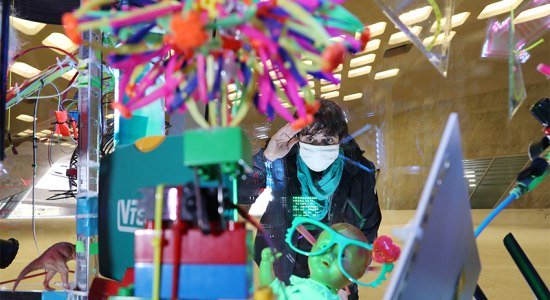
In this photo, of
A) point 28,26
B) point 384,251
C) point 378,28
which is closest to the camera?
point 384,251

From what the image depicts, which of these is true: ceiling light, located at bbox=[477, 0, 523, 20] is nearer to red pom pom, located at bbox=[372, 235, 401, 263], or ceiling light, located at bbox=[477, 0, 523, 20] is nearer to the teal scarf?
the teal scarf

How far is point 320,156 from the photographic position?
4.58 ft

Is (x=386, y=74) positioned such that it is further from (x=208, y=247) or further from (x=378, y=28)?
(x=208, y=247)

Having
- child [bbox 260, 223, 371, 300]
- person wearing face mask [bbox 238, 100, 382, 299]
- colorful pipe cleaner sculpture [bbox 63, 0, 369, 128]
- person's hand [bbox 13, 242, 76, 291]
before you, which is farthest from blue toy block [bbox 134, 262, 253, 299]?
person wearing face mask [bbox 238, 100, 382, 299]

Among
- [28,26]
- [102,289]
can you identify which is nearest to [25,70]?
[28,26]

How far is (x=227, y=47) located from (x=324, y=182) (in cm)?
109

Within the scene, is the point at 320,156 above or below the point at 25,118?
below

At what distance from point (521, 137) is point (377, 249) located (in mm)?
904

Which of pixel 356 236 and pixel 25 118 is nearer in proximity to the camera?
pixel 356 236

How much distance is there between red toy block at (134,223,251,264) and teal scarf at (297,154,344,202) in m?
1.06

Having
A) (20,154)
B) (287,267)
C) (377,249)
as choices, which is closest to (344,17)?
(377,249)

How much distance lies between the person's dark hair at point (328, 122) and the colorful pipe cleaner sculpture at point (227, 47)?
3.33 ft

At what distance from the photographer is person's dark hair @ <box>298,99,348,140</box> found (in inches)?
54.4

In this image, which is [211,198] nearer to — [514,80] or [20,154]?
[514,80]
